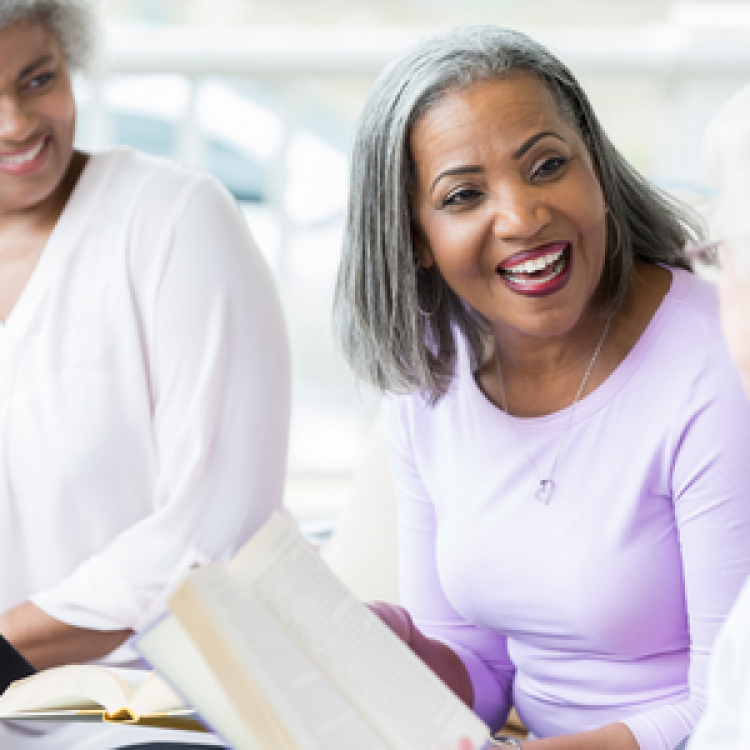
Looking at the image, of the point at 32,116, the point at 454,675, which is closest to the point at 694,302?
the point at 454,675

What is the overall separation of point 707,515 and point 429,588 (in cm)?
46

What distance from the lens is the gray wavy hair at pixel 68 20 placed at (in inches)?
62.2

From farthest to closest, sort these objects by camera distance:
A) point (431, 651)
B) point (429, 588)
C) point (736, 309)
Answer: point (429, 588) → point (431, 651) → point (736, 309)

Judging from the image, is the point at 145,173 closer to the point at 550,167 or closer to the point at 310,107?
the point at 550,167

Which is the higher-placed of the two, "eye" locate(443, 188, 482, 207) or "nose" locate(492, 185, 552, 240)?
"eye" locate(443, 188, 482, 207)

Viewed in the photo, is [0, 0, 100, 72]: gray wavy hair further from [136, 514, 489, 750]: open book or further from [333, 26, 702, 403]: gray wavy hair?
[136, 514, 489, 750]: open book

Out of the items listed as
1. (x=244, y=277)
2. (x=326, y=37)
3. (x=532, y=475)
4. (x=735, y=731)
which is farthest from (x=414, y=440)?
(x=326, y=37)

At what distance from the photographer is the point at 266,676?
958 mm

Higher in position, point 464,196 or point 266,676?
point 464,196

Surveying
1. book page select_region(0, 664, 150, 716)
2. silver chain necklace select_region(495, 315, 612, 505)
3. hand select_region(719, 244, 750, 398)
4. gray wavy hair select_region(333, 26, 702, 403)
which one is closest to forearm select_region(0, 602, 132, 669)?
book page select_region(0, 664, 150, 716)

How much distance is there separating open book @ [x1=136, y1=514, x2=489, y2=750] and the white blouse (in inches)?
23.6

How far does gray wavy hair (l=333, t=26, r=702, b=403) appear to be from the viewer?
52.1 inches

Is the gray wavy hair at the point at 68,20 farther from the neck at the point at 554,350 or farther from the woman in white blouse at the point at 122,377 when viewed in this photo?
the neck at the point at 554,350

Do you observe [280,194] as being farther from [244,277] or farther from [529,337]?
[529,337]
